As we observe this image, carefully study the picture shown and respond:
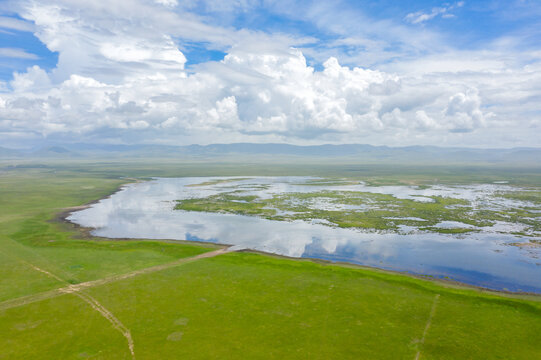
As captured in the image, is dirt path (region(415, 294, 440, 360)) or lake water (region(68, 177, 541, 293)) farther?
lake water (region(68, 177, 541, 293))

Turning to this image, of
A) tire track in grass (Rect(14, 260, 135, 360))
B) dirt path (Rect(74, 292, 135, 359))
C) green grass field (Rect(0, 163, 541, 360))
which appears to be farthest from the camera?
tire track in grass (Rect(14, 260, 135, 360))

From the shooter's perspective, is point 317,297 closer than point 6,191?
Yes

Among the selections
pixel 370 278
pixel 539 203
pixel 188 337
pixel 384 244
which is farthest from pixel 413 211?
pixel 188 337

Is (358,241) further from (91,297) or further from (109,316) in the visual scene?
(91,297)

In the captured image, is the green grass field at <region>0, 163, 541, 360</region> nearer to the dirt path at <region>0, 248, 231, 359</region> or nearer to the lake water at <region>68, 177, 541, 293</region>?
the dirt path at <region>0, 248, 231, 359</region>

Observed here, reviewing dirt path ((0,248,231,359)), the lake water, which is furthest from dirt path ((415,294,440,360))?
dirt path ((0,248,231,359))

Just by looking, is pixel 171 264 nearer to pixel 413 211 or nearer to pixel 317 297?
pixel 317 297

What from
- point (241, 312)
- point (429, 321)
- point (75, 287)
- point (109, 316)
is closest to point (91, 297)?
point (75, 287)

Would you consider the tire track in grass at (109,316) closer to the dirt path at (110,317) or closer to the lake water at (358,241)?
the dirt path at (110,317)
